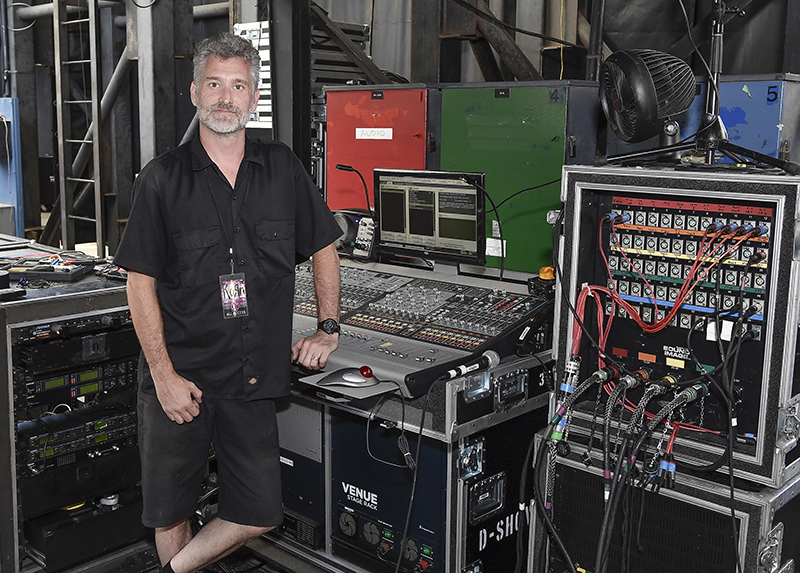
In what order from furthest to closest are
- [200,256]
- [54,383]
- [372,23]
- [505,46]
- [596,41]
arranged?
[372,23] → [505,46] → [596,41] → [54,383] → [200,256]

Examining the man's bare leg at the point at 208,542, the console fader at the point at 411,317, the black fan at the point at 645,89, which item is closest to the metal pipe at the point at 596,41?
the console fader at the point at 411,317

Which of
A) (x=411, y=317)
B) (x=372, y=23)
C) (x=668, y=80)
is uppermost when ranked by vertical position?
(x=372, y=23)

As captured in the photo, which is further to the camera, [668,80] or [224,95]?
[224,95]

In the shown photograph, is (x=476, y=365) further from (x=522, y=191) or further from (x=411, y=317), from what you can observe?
(x=522, y=191)

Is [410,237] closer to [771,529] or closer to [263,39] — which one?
[263,39]

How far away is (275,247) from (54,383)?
1.00 metres

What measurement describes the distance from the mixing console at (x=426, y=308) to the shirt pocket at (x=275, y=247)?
0.43 meters

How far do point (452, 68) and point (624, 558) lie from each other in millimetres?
3532

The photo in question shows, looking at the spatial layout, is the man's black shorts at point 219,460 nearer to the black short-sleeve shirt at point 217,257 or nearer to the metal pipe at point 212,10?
the black short-sleeve shirt at point 217,257

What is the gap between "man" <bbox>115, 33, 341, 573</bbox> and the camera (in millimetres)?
2086

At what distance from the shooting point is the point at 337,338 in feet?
7.70

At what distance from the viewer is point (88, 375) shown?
272 centimetres

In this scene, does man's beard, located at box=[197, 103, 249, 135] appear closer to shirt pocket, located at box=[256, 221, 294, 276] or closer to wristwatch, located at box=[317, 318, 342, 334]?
shirt pocket, located at box=[256, 221, 294, 276]

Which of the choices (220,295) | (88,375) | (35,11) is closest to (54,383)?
(88,375)
